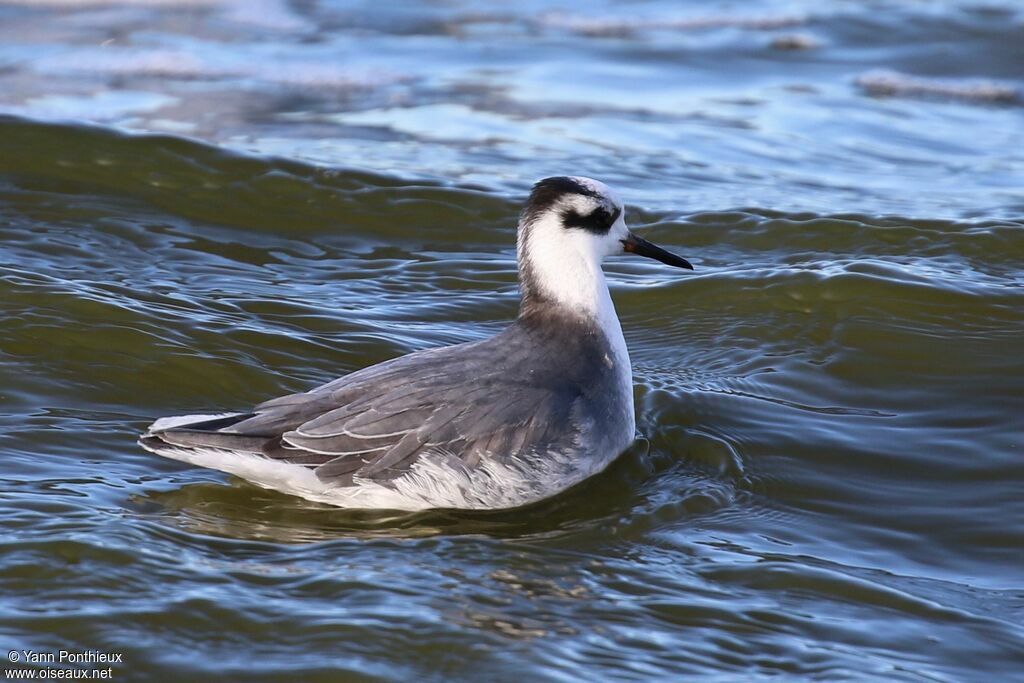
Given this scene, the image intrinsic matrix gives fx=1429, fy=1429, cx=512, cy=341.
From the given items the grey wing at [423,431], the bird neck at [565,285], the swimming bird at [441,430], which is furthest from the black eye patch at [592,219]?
the grey wing at [423,431]

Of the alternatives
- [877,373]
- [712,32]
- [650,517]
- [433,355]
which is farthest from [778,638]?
[712,32]

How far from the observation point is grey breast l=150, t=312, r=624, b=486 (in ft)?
20.1

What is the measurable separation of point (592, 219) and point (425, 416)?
147 centimetres

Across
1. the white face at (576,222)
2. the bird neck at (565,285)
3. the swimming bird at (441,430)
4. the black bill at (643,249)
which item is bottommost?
the swimming bird at (441,430)

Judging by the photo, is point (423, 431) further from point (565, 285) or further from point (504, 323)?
point (504, 323)

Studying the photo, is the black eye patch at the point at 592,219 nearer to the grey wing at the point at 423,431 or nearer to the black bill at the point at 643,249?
the black bill at the point at 643,249

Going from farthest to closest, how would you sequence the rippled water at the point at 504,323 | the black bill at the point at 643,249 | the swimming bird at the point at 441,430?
the black bill at the point at 643,249 → the swimming bird at the point at 441,430 → the rippled water at the point at 504,323

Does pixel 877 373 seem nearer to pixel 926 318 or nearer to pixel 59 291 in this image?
pixel 926 318

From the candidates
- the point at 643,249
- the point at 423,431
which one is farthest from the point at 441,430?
the point at 643,249

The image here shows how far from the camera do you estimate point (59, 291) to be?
26.8 feet

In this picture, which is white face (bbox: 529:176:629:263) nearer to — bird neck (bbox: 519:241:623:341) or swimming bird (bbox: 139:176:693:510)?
bird neck (bbox: 519:241:623:341)

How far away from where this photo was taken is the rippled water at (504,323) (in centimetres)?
534

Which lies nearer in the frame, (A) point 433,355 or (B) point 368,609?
(B) point 368,609

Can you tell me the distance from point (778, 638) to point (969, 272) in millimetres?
4670
